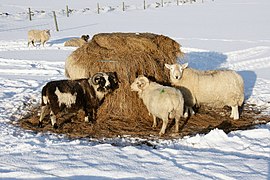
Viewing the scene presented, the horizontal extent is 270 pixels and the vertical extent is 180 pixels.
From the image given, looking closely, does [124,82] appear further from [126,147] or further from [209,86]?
[126,147]

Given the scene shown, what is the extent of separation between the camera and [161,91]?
7.87m

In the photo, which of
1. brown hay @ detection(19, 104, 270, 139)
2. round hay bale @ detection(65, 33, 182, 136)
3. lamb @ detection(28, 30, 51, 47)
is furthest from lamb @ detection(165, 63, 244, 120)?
lamb @ detection(28, 30, 51, 47)

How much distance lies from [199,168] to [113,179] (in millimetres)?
1329

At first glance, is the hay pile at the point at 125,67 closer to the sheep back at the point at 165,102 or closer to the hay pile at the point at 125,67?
the hay pile at the point at 125,67

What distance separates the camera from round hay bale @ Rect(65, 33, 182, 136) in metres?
8.91

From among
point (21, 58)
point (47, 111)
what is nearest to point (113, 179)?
point (47, 111)

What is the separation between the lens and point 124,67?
29.5 feet

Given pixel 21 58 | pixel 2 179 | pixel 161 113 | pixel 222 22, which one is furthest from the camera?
pixel 222 22

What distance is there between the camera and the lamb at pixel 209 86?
8.93 metres

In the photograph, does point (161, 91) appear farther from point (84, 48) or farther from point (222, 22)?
point (222, 22)

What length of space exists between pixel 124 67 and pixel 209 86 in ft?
6.67

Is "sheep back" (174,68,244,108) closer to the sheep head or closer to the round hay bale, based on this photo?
the round hay bale

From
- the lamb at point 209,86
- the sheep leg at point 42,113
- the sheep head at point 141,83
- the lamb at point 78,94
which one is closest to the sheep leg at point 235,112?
the lamb at point 209,86

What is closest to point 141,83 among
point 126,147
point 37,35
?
point 126,147
